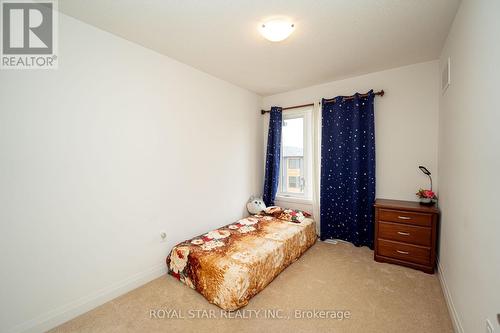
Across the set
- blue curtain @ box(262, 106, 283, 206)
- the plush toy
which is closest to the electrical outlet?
the plush toy

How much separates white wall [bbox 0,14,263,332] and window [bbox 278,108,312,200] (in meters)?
1.59

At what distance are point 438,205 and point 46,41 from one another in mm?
4171

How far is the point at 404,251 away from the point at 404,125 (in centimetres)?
157

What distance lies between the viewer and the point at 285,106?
3900 mm

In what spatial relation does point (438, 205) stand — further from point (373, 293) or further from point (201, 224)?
point (201, 224)

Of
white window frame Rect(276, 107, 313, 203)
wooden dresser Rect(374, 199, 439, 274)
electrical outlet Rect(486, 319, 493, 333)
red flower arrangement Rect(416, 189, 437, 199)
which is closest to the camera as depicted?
electrical outlet Rect(486, 319, 493, 333)

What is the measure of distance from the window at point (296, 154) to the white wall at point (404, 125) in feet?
2.95

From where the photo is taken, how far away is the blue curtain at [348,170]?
3061 mm

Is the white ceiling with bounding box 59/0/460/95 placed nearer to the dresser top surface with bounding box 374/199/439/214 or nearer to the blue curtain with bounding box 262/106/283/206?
the blue curtain with bounding box 262/106/283/206

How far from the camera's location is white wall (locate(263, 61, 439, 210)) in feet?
9.02

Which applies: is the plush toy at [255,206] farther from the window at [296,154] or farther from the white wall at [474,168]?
the white wall at [474,168]

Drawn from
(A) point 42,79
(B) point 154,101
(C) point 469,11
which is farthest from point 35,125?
(C) point 469,11
